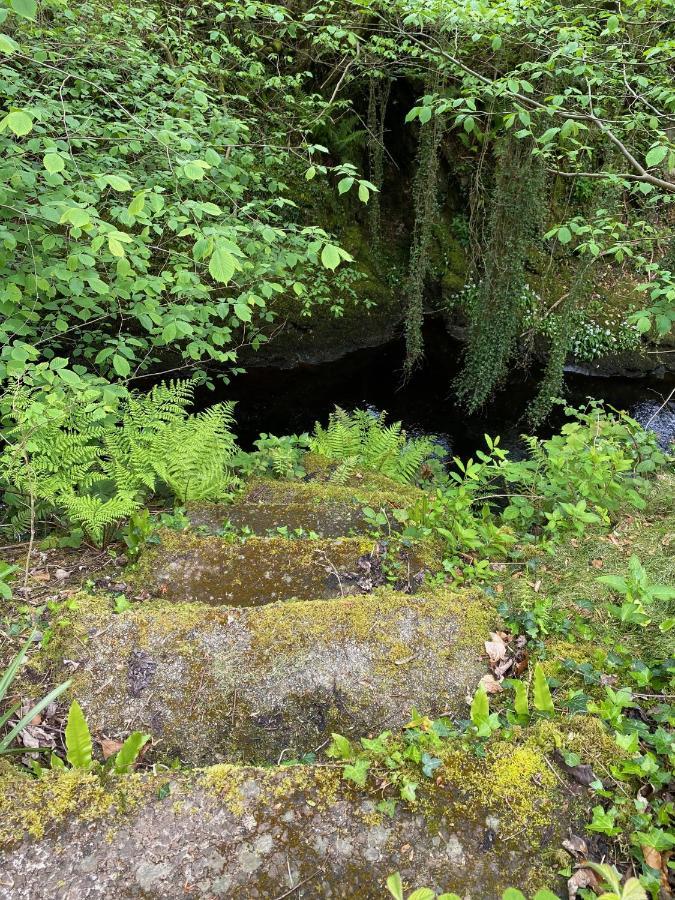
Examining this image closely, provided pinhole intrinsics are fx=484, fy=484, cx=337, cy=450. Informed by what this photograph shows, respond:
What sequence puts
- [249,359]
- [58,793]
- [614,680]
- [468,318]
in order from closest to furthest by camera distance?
[58,793] → [614,680] → [249,359] → [468,318]

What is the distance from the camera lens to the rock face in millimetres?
1474

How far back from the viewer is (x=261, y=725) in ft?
7.04

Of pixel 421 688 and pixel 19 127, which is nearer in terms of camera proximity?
pixel 19 127

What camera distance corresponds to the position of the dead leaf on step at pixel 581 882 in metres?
1.48

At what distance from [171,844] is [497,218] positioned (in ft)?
32.6

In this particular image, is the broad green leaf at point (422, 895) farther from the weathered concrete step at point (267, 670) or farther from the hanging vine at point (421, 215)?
the hanging vine at point (421, 215)

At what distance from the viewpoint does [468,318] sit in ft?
39.8

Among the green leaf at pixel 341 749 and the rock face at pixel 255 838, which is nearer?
the rock face at pixel 255 838

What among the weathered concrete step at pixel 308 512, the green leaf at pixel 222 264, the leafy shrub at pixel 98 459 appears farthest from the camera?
the weathered concrete step at pixel 308 512

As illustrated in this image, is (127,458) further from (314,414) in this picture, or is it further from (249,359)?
(249,359)

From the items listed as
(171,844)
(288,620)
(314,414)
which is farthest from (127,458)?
(314,414)

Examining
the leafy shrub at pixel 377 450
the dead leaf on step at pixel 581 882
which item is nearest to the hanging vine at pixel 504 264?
the leafy shrub at pixel 377 450

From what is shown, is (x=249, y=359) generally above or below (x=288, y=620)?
below

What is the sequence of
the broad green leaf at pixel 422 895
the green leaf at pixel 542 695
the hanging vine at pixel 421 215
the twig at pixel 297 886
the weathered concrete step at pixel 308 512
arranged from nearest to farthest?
the broad green leaf at pixel 422 895 → the twig at pixel 297 886 → the green leaf at pixel 542 695 → the weathered concrete step at pixel 308 512 → the hanging vine at pixel 421 215
